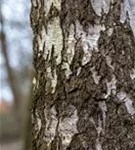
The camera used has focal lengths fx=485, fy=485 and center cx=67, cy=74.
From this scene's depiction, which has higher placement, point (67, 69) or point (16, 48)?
point (16, 48)

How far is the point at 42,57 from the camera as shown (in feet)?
4.21

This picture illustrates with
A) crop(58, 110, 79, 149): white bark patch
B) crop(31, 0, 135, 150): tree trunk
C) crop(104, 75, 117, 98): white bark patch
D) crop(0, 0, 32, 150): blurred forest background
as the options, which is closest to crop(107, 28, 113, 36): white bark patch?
crop(31, 0, 135, 150): tree trunk

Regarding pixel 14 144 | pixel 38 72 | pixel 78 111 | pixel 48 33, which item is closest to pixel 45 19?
pixel 48 33

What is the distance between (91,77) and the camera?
1203mm

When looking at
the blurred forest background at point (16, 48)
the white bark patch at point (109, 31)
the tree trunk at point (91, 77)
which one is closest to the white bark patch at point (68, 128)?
the tree trunk at point (91, 77)

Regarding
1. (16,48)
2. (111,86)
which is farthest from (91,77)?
(16,48)

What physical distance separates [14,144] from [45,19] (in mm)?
11948

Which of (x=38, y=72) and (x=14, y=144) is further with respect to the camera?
(x=14, y=144)

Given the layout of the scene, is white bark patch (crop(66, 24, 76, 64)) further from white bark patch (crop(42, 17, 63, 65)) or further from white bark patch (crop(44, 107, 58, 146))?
white bark patch (crop(44, 107, 58, 146))

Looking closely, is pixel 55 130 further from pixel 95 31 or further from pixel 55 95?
pixel 95 31

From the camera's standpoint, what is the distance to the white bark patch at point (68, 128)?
3.98 ft

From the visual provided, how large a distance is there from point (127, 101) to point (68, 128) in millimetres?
163

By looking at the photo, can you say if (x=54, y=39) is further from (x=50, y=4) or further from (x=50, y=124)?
(x=50, y=124)

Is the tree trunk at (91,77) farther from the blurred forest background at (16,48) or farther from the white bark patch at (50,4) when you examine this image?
the blurred forest background at (16,48)
